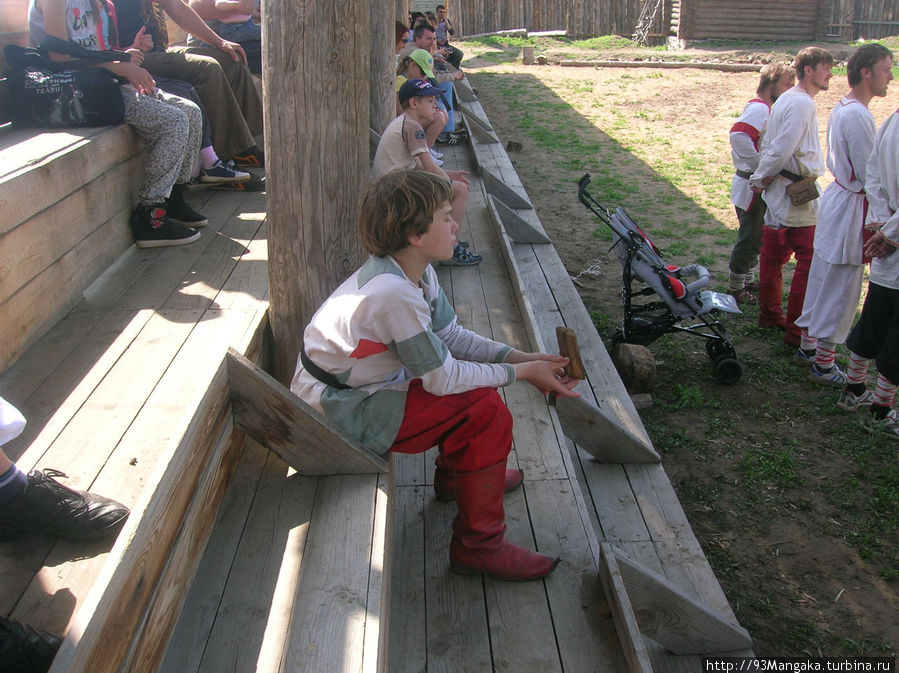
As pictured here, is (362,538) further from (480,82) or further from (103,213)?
(480,82)

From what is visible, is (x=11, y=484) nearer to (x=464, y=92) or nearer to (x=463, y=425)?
(x=463, y=425)

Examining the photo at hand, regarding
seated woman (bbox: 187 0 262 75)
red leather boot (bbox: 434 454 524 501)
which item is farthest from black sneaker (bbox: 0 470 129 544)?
seated woman (bbox: 187 0 262 75)

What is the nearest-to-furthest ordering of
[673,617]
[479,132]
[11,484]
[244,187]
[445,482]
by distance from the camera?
[11,484], [673,617], [445,482], [244,187], [479,132]

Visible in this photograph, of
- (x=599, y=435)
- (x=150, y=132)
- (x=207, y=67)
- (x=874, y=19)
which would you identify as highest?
(x=874, y=19)

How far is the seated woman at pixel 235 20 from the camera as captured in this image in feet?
20.5

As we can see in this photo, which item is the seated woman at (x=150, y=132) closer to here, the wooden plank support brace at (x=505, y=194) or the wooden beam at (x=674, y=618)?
the wooden beam at (x=674, y=618)

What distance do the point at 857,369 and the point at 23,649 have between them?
4613 mm

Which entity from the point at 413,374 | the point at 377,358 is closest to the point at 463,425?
the point at 413,374

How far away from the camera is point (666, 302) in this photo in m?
5.07

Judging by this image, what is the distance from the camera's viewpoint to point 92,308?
10.6ft

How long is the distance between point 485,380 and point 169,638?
1.11m

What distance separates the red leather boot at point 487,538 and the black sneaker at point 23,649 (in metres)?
1.24

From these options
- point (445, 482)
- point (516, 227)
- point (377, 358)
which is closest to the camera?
point (377, 358)

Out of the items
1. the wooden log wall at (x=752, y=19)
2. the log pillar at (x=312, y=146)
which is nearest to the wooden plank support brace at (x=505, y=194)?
the log pillar at (x=312, y=146)
